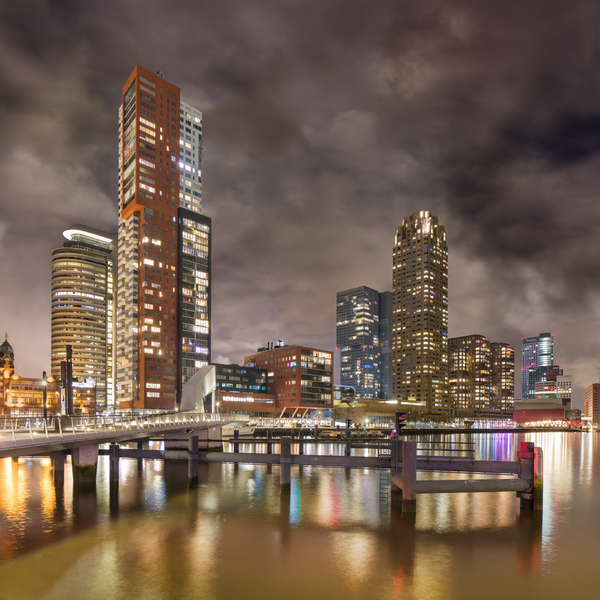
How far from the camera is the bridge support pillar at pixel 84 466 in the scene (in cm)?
4256

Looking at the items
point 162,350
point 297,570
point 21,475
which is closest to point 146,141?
point 162,350

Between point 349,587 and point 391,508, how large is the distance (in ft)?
51.7

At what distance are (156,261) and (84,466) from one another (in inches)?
5675

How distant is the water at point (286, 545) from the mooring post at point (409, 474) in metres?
1.02

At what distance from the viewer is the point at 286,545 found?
26516 millimetres

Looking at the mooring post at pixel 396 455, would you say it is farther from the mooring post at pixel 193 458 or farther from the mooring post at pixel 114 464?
the mooring post at pixel 114 464

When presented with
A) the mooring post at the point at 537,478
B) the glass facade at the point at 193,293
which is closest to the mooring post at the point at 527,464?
the mooring post at the point at 537,478

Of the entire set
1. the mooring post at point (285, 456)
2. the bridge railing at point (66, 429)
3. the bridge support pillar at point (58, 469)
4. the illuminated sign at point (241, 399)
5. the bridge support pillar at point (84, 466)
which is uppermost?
the bridge railing at point (66, 429)

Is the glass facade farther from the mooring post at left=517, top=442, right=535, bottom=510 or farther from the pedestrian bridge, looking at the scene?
the mooring post at left=517, top=442, right=535, bottom=510

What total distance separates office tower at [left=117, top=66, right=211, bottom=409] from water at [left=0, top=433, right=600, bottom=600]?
438 ft

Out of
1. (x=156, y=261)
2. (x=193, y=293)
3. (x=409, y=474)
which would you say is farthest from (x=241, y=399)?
(x=409, y=474)

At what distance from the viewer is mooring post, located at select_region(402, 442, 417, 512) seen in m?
29.0

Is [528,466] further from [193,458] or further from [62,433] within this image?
[62,433]

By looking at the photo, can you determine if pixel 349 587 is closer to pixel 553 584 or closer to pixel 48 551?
pixel 553 584
